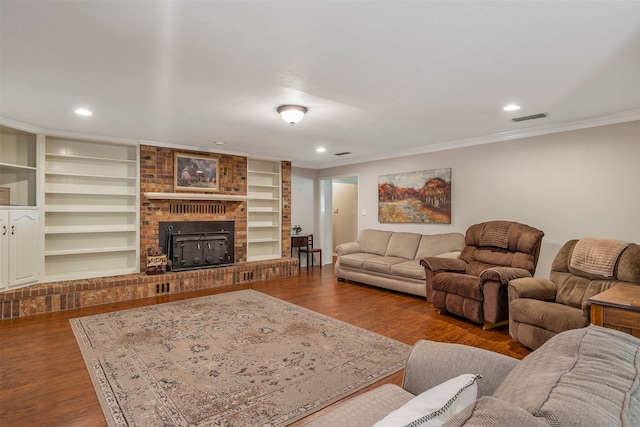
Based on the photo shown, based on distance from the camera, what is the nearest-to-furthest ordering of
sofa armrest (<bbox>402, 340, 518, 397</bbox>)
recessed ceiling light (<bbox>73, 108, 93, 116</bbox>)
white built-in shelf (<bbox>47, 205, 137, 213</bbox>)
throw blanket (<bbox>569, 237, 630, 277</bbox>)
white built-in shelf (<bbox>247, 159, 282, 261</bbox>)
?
sofa armrest (<bbox>402, 340, 518, 397</bbox>) < throw blanket (<bbox>569, 237, 630, 277</bbox>) < recessed ceiling light (<bbox>73, 108, 93, 116</bbox>) < white built-in shelf (<bbox>47, 205, 137, 213</bbox>) < white built-in shelf (<bbox>247, 159, 282, 261</bbox>)

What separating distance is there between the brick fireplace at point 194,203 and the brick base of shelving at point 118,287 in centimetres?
51

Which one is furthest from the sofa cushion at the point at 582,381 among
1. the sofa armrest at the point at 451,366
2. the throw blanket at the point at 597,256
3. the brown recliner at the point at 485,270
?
the brown recliner at the point at 485,270

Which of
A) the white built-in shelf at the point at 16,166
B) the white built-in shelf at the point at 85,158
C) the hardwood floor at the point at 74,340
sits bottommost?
the hardwood floor at the point at 74,340

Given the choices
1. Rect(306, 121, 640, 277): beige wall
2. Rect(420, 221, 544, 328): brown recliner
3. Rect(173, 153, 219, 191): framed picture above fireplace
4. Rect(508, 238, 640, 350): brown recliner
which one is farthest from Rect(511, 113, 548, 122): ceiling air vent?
Rect(173, 153, 219, 191): framed picture above fireplace

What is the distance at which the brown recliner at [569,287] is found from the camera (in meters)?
2.85

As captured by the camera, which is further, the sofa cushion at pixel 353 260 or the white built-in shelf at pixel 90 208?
the sofa cushion at pixel 353 260

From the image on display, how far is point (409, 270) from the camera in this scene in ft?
16.1

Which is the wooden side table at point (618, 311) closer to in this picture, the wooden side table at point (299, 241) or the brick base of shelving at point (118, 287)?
the brick base of shelving at point (118, 287)

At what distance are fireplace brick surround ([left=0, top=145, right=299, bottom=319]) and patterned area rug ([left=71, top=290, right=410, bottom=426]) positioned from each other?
0.79 meters

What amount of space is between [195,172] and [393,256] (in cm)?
374

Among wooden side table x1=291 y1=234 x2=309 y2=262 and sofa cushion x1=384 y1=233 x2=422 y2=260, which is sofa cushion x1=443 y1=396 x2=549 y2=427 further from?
wooden side table x1=291 y1=234 x2=309 y2=262

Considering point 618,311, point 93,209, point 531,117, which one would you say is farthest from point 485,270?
point 93,209

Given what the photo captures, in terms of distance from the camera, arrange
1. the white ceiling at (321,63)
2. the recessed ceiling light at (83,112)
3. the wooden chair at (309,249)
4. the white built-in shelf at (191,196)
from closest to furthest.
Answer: the white ceiling at (321,63)
the recessed ceiling light at (83,112)
the white built-in shelf at (191,196)
the wooden chair at (309,249)

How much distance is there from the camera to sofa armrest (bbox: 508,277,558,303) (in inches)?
127
